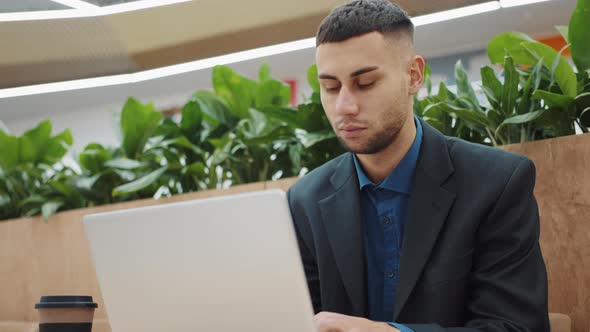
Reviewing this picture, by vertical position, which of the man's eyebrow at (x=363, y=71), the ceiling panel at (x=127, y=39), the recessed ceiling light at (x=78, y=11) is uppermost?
the recessed ceiling light at (x=78, y=11)

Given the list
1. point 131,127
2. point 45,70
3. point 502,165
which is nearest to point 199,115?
point 131,127

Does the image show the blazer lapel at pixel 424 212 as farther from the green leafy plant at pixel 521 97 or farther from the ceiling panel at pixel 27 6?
the ceiling panel at pixel 27 6

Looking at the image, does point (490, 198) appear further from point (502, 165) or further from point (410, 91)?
point (410, 91)

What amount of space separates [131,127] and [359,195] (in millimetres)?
1380

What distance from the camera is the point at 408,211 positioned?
1205 millimetres

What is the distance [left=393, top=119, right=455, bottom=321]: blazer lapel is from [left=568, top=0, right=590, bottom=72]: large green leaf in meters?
0.54

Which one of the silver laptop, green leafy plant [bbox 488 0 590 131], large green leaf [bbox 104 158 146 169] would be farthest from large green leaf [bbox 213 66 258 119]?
the silver laptop

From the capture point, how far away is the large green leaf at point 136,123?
8.13 feet

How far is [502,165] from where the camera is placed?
46.5 inches

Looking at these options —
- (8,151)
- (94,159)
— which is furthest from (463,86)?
(8,151)

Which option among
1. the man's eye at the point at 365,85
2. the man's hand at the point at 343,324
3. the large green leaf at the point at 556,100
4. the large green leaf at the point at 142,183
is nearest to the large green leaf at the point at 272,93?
the large green leaf at the point at 142,183

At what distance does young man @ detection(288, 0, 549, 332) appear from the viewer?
3.65 feet

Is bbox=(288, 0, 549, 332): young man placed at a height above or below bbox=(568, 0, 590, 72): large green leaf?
below

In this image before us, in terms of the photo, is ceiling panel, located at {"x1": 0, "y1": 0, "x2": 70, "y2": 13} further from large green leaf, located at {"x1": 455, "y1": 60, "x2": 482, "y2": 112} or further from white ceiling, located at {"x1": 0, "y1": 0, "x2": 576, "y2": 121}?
white ceiling, located at {"x1": 0, "y1": 0, "x2": 576, "y2": 121}
